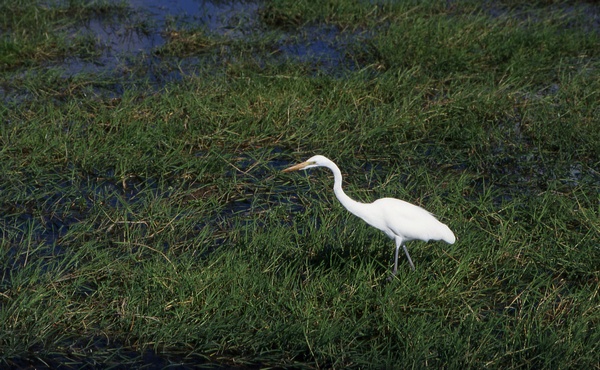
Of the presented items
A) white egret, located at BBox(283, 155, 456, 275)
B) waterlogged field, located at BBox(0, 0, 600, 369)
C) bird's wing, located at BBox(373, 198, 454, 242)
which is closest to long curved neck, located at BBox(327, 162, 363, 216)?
white egret, located at BBox(283, 155, 456, 275)

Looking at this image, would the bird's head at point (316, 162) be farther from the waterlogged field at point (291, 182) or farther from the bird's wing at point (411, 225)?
the waterlogged field at point (291, 182)

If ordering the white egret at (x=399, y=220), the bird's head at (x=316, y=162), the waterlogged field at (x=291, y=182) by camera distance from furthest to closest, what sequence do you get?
the white egret at (x=399, y=220)
the bird's head at (x=316, y=162)
the waterlogged field at (x=291, y=182)

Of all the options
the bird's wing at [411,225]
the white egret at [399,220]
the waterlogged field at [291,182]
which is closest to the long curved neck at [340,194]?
the white egret at [399,220]

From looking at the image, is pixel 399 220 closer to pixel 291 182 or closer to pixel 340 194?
pixel 340 194

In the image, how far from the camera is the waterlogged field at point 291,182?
14.3 ft

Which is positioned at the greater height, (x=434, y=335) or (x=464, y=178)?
(x=434, y=335)

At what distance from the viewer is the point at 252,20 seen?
945 centimetres

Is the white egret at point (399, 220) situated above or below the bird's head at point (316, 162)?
below

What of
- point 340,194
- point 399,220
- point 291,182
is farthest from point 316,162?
point 291,182

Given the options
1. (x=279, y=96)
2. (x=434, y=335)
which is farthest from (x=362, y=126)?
(x=434, y=335)

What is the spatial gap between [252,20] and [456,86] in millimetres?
2699

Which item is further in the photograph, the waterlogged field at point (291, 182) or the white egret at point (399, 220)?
the white egret at point (399, 220)

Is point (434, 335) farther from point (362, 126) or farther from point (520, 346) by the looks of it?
point (362, 126)

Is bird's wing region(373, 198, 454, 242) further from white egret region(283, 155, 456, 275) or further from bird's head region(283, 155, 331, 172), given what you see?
bird's head region(283, 155, 331, 172)
